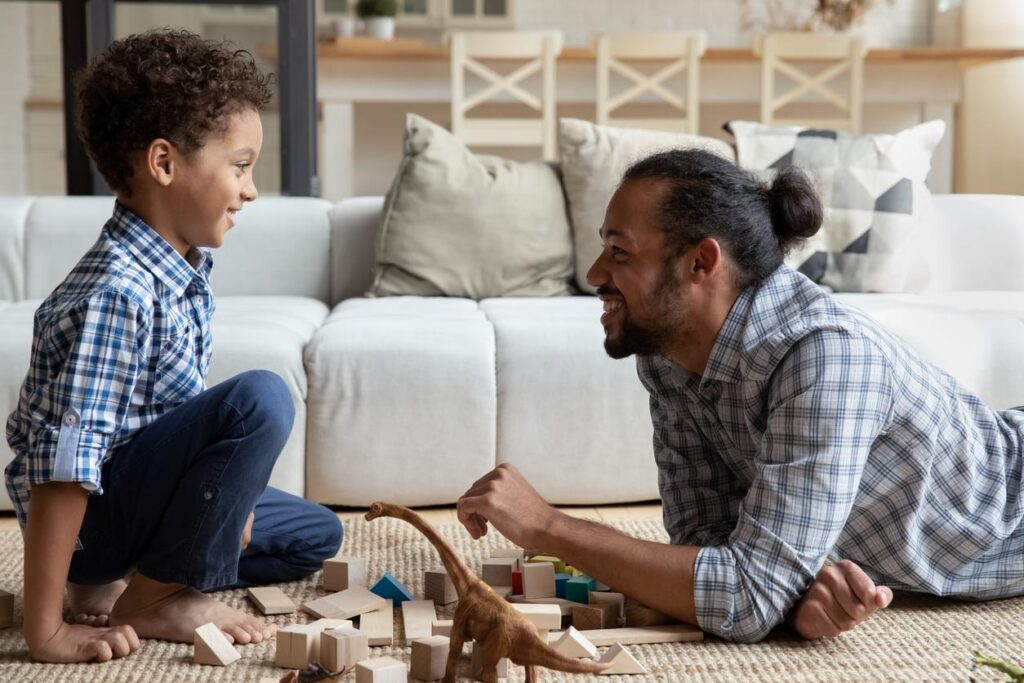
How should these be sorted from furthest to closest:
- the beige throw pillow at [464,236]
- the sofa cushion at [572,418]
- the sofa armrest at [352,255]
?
the sofa armrest at [352,255], the beige throw pillow at [464,236], the sofa cushion at [572,418]

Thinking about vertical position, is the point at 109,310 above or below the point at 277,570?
above

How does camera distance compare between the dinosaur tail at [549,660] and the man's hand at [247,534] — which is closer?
the dinosaur tail at [549,660]

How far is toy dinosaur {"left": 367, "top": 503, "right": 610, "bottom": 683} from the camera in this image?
1274mm

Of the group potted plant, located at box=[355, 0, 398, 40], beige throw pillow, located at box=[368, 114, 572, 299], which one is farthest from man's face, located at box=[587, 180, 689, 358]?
potted plant, located at box=[355, 0, 398, 40]

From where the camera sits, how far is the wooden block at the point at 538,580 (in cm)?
168

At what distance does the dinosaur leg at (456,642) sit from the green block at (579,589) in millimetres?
336

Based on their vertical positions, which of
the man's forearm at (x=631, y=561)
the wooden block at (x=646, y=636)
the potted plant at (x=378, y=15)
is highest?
the potted plant at (x=378, y=15)

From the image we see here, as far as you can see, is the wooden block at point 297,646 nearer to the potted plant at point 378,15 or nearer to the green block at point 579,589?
the green block at point 579,589

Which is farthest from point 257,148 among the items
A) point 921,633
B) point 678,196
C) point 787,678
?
point 921,633

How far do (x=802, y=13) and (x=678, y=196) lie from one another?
5703 millimetres

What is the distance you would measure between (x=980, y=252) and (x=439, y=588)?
2.08 m

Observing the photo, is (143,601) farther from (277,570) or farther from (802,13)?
(802,13)

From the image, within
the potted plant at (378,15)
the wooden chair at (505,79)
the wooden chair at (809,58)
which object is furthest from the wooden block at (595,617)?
the potted plant at (378,15)

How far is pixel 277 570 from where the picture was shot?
1.84 metres
